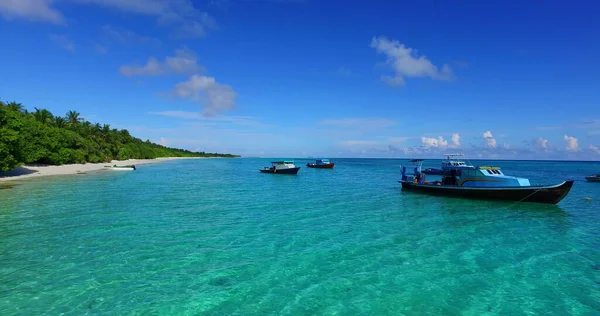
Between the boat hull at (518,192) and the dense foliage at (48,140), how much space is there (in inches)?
2200

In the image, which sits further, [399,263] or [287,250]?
[287,250]

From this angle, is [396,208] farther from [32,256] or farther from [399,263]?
[32,256]

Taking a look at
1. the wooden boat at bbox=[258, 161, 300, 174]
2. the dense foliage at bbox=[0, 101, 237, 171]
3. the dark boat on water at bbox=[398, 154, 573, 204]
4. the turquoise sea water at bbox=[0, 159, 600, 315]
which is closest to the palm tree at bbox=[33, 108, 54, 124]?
the dense foliage at bbox=[0, 101, 237, 171]

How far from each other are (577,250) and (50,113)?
104894 mm

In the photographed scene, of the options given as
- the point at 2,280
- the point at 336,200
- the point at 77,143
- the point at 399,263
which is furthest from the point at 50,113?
the point at 399,263

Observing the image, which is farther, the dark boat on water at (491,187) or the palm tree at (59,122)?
the palm tree at (59,122)

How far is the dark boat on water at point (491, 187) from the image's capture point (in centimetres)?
2825

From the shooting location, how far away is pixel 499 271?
12.0 metres

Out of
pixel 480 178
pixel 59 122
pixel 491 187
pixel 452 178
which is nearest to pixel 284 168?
pixel 452 178

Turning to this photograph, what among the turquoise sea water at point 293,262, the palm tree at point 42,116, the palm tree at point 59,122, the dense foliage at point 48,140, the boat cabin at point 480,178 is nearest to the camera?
the turquoise sea water at point 293,262

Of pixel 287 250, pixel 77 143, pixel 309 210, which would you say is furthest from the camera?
pixel 77 143

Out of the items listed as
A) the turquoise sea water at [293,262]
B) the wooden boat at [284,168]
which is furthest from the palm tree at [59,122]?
the turquoise sea water at [293,262]

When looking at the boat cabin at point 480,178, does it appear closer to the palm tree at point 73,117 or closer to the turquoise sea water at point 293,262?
the turquoise sea water at point 293,262

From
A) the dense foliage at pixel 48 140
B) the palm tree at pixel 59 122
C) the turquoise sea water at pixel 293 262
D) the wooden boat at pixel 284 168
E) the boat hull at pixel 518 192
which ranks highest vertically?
the palm tree at pixel 59 122
